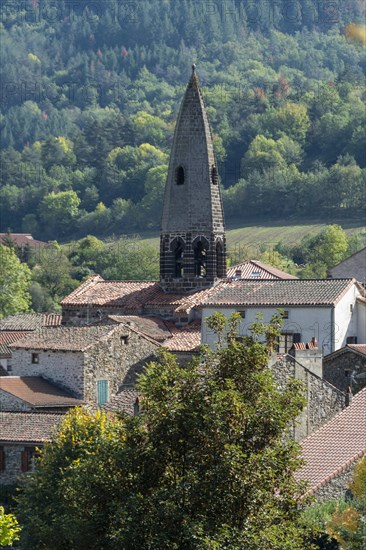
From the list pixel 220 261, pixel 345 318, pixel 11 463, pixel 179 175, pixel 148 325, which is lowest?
pixel 11 463

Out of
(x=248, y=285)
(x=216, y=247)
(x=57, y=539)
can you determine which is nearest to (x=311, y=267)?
(x=216, y=247)

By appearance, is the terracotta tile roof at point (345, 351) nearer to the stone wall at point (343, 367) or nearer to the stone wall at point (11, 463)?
the stone wall at point (343, 367)

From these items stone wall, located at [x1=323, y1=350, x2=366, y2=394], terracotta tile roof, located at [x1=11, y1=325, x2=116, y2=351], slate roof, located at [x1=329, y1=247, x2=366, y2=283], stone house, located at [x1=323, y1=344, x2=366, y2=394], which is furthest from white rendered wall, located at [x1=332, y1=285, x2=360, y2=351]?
slate roof, located at [x1=329, y1=247, x2=366, y2=283]

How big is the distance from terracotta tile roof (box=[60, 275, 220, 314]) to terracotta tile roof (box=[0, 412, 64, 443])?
1408cm

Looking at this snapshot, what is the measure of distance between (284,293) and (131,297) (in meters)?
11.9

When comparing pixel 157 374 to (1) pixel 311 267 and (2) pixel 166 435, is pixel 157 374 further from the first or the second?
(1) pixel 311 267

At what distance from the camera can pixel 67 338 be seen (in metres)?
71.2

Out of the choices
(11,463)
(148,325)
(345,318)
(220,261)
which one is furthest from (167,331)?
(11,463)

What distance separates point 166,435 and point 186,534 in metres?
2.19

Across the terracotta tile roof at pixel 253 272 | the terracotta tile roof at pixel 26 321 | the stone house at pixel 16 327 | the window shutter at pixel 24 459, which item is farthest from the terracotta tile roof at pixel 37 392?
the terracotta tile roof at pixel 26 321

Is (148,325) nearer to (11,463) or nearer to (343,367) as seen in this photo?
(11,463)

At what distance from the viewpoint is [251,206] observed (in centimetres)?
19612

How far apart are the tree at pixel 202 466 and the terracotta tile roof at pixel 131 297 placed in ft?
140

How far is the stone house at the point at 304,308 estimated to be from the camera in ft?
226
